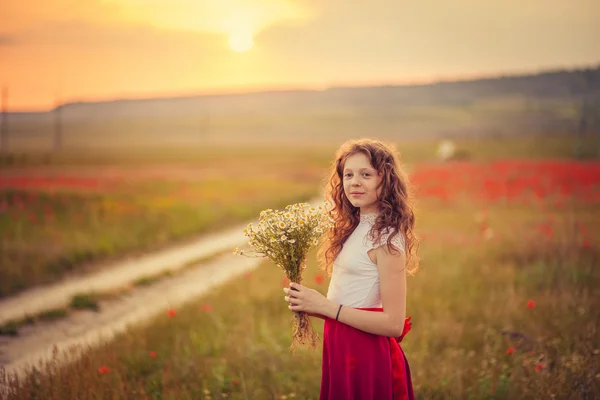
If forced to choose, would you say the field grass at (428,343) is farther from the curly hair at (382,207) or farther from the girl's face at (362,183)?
the girl's face at (362,183)

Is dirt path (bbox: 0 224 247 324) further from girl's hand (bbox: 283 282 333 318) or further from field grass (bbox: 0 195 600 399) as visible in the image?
girl's hand (bbox: 283 282 333 318)

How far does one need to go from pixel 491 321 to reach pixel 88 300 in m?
5.86

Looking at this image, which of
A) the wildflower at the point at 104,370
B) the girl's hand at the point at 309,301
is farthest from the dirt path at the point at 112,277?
the girl's hand at the point at 309,301

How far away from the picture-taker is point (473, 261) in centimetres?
836

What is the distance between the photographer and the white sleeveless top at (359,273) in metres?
2.34

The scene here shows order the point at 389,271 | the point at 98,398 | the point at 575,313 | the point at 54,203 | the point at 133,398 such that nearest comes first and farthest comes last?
1. the point at 389,271
2. the point at 98,398
3. the point at 133,398
4. the point at 575,313
5. the point at 54,203

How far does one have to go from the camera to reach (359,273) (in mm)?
2371

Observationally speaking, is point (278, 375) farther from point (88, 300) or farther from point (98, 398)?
point (88, 300)

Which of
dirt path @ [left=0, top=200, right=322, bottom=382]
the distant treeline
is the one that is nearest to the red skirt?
dirt path @ [left=0, top=200, right=322, bottom=382]

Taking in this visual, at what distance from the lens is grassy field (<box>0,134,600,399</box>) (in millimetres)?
3830

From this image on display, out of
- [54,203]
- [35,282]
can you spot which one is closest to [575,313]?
[35,282]

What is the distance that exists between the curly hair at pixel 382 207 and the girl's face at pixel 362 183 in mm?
28

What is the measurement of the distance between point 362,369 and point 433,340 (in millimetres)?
2997

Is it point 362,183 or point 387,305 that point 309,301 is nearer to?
point 387,305
